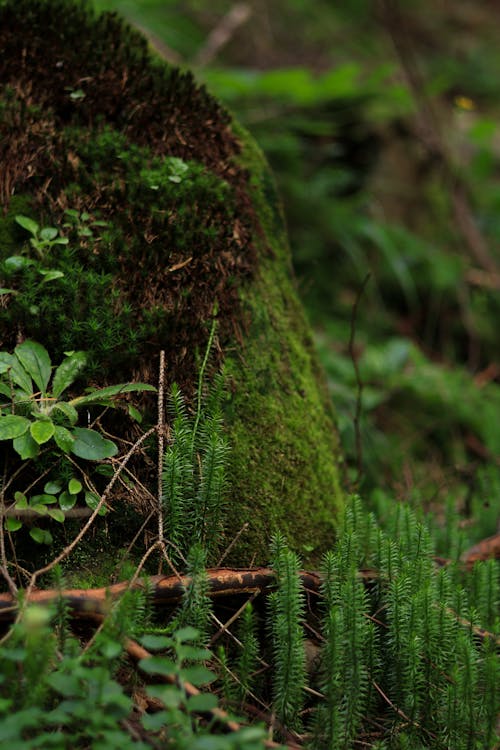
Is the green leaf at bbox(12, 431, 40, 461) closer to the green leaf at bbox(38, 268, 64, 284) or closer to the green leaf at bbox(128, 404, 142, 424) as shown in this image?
the green leaf at bbox(128, 404, 142, 424)

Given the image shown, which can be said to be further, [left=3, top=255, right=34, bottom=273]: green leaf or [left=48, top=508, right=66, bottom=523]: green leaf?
[left=3, top=255, right=34, bottom=273]: green leaf

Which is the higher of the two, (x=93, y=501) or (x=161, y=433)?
(x=161, y=433)

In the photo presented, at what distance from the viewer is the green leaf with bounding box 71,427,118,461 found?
73.5 inches

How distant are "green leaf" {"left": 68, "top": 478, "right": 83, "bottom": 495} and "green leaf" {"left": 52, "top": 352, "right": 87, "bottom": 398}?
28cm

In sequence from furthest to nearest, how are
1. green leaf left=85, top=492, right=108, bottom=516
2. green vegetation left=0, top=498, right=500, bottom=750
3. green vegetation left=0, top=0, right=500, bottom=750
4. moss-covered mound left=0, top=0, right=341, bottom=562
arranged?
moss-covered mound left=0, top=0, right=341, bottom=562 < green leaf left=85, top=492, right=108, bottom=516 < green vegetation left=0, top=0, right=500, bottom=750 < green vegetation left=0, top=498, right=500, bottom=750

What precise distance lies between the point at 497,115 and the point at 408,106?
144 inches

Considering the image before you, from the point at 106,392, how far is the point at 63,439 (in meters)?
0.20

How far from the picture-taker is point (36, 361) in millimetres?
1983

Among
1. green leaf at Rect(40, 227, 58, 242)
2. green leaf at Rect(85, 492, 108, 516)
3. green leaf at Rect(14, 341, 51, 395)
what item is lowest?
green leaf at Rect(85, 492, 108, 516)

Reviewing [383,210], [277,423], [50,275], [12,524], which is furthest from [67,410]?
[383,210]

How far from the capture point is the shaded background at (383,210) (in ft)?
15.1

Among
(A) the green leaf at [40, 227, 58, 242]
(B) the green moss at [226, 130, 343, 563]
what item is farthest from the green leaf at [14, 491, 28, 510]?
(A) the green leaf at [40, 227, 58, 242]

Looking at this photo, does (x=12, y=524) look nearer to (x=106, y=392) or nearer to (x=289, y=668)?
(x=106, y=392)

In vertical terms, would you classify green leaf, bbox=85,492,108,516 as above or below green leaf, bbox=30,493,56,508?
above
